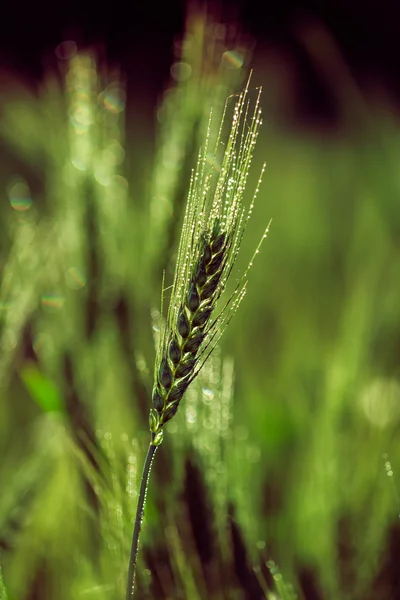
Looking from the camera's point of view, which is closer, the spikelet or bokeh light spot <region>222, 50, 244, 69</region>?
the spikelet

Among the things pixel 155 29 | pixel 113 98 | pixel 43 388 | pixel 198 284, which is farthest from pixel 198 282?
pixel 155 29

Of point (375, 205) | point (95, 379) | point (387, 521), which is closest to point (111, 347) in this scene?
point (95, 379)

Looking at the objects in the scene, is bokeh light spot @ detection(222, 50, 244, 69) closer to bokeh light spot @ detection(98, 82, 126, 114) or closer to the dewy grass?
bokeh light spot @ detection(98, 82, 126, 114)

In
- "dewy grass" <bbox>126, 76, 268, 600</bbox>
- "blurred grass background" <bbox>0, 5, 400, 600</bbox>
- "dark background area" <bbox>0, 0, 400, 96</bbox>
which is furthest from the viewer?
"dark background area" <bbox>0, 0, 400, 96</bbox>

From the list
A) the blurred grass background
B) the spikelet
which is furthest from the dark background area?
the spikelet

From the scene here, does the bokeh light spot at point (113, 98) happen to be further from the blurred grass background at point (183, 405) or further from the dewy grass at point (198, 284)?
the dewy grass at point (198, 284)

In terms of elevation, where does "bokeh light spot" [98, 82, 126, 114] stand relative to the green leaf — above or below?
above

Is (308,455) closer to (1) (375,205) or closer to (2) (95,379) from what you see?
(2) (95,379)

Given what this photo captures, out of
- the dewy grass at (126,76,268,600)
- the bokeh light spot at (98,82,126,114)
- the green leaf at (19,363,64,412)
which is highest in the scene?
the bokeh light spot at (98,82,126,114)

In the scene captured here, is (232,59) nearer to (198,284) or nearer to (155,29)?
(198,284)
